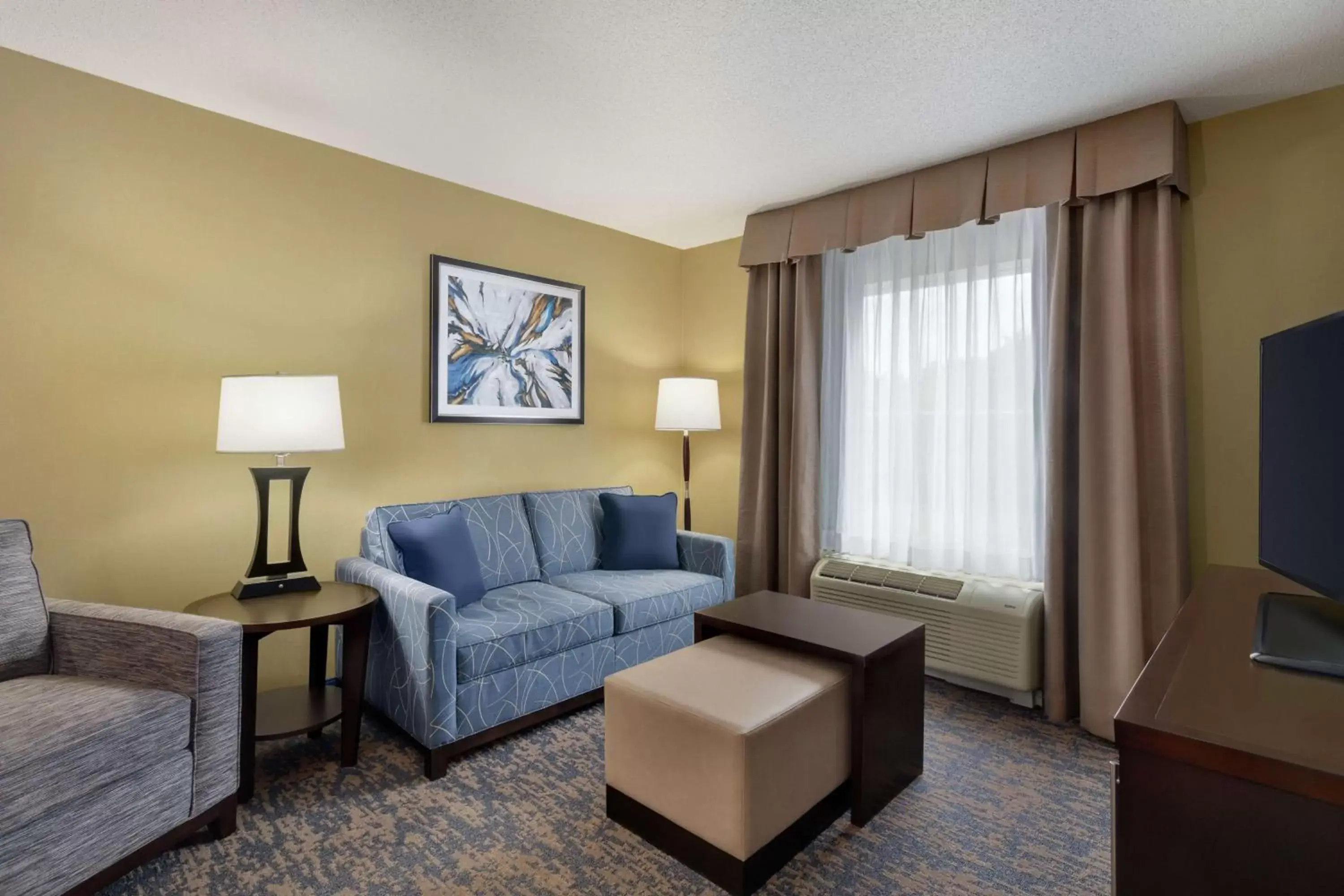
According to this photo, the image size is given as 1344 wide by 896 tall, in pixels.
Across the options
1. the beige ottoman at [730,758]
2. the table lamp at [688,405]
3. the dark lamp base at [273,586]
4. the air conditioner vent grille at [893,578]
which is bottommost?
the beige ottoman at [730,758]

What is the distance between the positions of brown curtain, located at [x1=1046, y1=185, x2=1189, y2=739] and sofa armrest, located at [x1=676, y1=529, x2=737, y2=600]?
4.91 ft

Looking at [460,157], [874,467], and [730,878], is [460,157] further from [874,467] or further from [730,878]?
[730,878]

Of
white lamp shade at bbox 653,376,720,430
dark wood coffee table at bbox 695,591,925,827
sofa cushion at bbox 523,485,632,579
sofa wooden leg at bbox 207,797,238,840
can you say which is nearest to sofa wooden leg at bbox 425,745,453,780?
sofa wooden leg at bbox 207,797,238,840

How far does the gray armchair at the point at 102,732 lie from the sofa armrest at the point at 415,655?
1.76 feet

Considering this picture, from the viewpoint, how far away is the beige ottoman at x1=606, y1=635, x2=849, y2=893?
1711 millimetres

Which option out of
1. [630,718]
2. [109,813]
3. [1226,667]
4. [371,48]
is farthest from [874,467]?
[109,813]

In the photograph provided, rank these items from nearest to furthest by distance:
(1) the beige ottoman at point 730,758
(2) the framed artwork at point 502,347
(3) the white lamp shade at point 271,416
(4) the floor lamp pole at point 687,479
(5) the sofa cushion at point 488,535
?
(1) the beige ottoman at point 730,758 < (3) the white lamp shade at point 271,416 < (5) the sofa cushion at point 488,535 < (2) the framed artwork at point 502,347 < (4) the floor lamp pole at point 687,479

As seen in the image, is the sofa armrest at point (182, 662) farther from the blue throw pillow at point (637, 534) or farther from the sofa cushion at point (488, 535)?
the blue throw pillow at point (637, 534)

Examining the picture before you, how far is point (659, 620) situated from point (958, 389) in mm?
1876

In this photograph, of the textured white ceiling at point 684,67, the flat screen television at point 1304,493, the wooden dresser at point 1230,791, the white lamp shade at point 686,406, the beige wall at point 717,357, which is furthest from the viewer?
the beige wall at point 717,357

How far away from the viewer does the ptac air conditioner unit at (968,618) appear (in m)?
2.87

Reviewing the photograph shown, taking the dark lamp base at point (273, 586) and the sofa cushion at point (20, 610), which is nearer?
the sofa cushion at point (20, 610)

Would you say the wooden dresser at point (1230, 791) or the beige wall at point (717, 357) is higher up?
the beige wall at point (717, 357)

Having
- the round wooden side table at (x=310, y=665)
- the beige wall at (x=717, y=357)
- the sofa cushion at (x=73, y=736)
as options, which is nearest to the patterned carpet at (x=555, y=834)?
the round wooden side table at (x=310, y=665)
